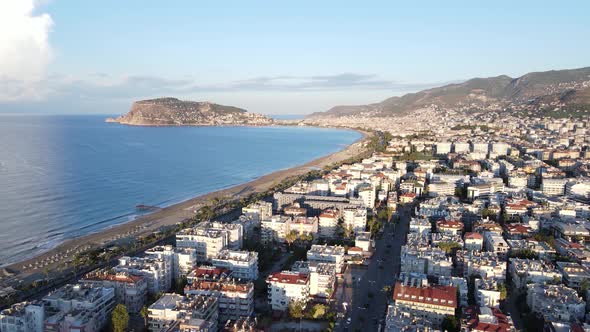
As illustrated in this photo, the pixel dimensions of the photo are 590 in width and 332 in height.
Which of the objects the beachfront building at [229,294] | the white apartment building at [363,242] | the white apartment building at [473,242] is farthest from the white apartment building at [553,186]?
the beachfront building at [229,294]

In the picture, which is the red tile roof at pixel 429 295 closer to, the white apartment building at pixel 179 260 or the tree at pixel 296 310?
the tree at pixel 296 310

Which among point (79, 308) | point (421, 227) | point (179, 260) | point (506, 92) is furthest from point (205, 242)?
point (506, 92)

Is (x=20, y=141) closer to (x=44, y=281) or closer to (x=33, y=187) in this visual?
(x=33, y=187)

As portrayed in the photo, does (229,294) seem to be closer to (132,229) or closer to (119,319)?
→ (119,319)

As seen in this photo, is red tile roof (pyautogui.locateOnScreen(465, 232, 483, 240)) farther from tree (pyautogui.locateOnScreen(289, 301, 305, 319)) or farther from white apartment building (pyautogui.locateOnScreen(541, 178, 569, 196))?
white apartment building (pyautogui.locateOnScreen(541, 178, 569, 196))

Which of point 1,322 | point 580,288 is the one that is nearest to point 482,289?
point 580,288
